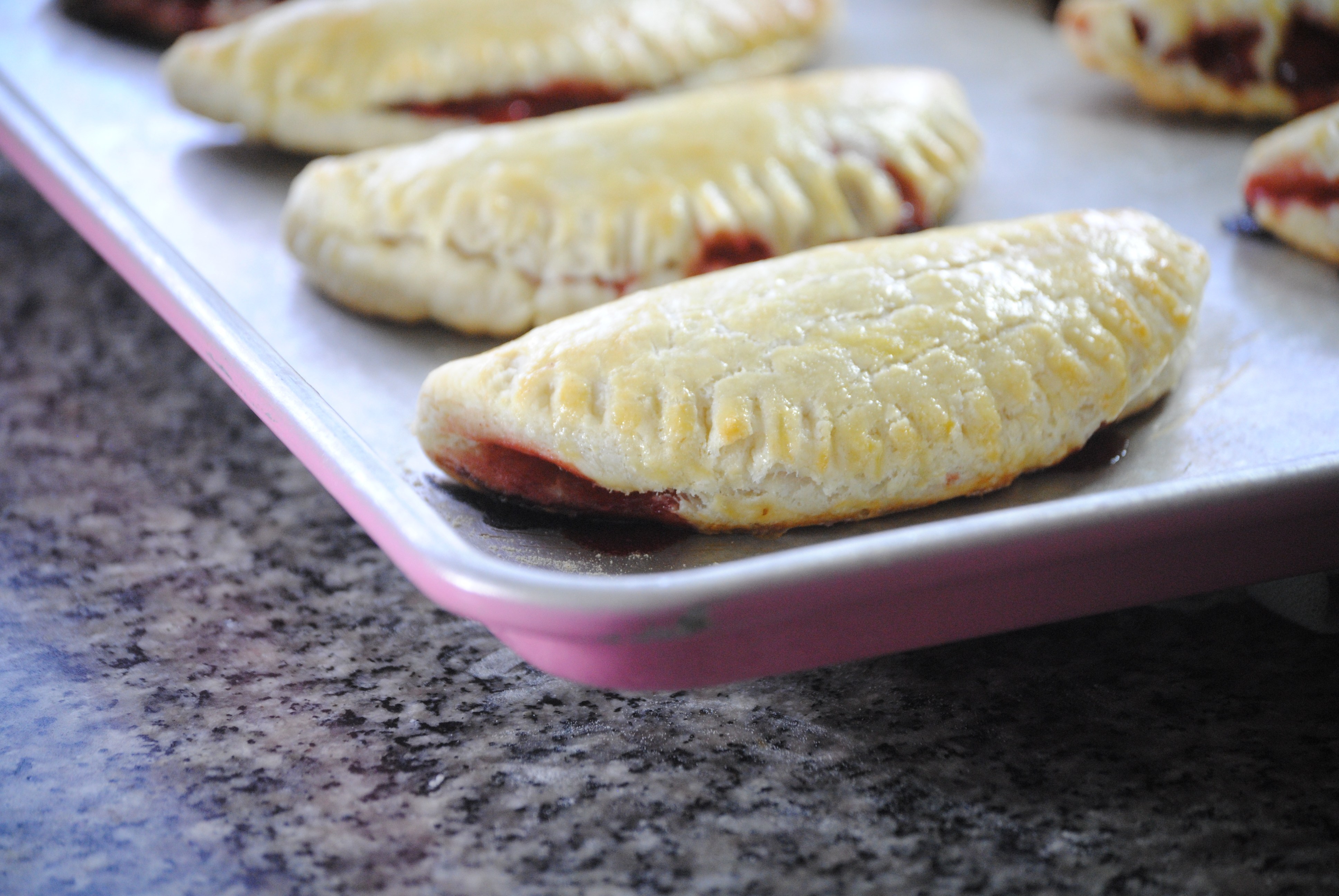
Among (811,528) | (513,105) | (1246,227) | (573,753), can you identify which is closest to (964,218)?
(1246,227)

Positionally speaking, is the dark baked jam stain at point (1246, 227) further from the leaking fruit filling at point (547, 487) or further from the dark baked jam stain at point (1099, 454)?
the leaking fruit filling at point (547, 487)

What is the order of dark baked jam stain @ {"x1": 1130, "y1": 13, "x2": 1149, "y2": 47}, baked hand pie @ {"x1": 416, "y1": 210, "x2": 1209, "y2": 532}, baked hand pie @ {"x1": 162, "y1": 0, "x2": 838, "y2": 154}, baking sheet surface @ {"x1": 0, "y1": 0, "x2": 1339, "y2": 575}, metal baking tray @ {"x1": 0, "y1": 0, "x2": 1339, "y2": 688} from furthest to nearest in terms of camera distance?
1. dark baked jam stain @ {"x1": 1130, "y1": 13, "x2": 1149, "y2": 47}
2. baked hand pie @ {"x1": 162, "y1": 0, "x2": 838, "y2": 154}
3. baking sheet surface @ {"x1": 0, "y1": 0, "x2": 1339, "y2": 575}
4. baked hand pie @ {"x1": 416, "y1": 210, "x2": 1209, "y2": 532}
5. metal baking tray @ {"x1": 0, "y1": 0, "x2": 1339, "y2": 688}

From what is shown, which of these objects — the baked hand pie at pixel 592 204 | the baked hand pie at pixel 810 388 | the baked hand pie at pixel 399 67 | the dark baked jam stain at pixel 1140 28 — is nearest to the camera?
the baked hand pie at pixel 810 388

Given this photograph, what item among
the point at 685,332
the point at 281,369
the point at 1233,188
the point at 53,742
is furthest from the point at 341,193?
the point at 1233,188

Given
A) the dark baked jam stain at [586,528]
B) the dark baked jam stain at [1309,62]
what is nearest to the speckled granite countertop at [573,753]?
the dark baked jam stain at [586,528]

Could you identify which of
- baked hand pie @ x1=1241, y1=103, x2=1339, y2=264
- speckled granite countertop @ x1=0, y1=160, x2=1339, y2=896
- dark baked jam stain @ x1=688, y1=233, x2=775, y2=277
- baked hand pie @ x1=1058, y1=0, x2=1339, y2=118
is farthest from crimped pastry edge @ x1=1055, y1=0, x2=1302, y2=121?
speckled granite countertop @ x1=0, y1=160, x2=1339, y2=896

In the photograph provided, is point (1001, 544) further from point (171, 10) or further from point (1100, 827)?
point (171, 10)

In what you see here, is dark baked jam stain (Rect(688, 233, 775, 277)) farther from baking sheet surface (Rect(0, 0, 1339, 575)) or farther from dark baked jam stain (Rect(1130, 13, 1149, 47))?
dark baked jam stain (Rect(1130, 13, 1149, 47))

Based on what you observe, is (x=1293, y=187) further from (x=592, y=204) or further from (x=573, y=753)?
(x=573, y=753)
